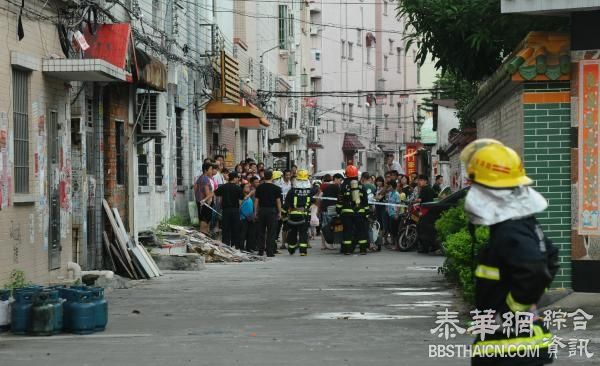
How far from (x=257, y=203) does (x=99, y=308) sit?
13.2 metres

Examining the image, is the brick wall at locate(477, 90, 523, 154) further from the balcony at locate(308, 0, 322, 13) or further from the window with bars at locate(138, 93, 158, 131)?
the balcony at locate(308, 0, 322, 13)

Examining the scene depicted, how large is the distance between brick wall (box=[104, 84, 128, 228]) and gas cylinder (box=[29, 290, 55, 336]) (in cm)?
823

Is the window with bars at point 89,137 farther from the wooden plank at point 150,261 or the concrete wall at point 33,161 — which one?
the wooden plank at point 150,261

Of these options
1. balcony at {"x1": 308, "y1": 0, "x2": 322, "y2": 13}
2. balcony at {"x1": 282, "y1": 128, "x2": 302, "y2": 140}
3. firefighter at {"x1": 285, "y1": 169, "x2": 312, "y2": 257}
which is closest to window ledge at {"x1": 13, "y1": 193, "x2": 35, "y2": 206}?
firefighter at {"x1": 285, "y1": 169, "x2": 312, "y2": 257}

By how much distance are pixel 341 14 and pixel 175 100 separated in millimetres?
47723

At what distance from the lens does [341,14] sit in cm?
7462

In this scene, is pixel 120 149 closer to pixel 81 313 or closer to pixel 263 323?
pixel 263 323

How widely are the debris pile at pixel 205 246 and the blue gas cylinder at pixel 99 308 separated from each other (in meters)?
10.0

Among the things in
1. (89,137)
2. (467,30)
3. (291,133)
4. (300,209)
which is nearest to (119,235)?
(89,137)

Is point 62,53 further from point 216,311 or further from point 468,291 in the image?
point 468,291

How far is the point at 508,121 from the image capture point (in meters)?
15.3

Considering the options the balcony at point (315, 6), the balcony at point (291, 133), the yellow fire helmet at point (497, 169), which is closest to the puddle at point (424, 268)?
the yellow fire helmet at point (497, 169)

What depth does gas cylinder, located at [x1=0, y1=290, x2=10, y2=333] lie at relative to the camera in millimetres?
12500

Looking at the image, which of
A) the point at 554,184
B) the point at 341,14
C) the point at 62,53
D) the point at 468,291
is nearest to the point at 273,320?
the point at 468,291
